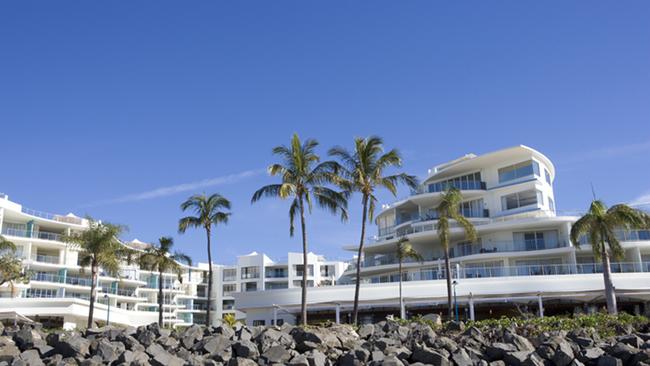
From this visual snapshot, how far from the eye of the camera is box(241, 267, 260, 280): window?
98.2 meters

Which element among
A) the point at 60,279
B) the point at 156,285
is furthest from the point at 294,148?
the point at 156,285

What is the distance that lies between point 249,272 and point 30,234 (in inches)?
1559

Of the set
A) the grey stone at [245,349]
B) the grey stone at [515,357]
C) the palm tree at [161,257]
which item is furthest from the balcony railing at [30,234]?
the grey stone at [515,357]

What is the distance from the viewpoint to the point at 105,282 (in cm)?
7825

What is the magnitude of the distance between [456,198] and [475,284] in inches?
306

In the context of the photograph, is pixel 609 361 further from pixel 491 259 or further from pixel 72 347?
pixel 491 259

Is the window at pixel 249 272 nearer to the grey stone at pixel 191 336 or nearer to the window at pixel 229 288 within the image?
the window at pixel 229 288

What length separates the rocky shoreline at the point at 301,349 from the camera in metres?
13.4

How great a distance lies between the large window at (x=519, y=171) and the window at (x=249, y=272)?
2092 inches

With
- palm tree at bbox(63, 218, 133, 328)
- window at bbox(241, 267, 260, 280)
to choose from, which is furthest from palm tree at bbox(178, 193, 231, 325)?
window at bbox(241, 267, 260, 280)

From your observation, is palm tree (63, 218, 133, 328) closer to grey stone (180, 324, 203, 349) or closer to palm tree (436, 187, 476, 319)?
palm tree (436, 187, 476, 319)

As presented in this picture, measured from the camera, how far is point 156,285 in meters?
94.1

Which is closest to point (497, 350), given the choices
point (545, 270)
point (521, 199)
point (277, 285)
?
point (545, 270)

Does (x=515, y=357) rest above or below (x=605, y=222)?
below
